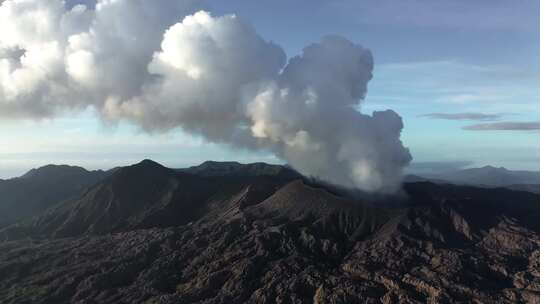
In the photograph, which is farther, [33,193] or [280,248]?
[33,193]

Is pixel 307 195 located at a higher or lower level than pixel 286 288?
higher

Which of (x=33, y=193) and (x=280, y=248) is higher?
(x=33, y=193)

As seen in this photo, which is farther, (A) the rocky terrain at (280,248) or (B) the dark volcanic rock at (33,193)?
(B) the dark volcanic rock at (33,193)

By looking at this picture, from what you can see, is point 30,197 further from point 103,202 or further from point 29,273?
point 29,273

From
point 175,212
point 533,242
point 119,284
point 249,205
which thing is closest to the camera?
point 119,284

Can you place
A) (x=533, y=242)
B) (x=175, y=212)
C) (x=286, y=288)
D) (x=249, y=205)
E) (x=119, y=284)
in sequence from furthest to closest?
(x=175, y=212)
(x=249, y=205)
(x=533, y=242)
(x=119, y=284)
(x=286, y=288)

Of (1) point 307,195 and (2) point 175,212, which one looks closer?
(1) point 307,195

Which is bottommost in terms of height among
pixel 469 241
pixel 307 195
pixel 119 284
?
pixel 119 284

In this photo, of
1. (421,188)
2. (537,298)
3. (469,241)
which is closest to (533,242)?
(469,241)
